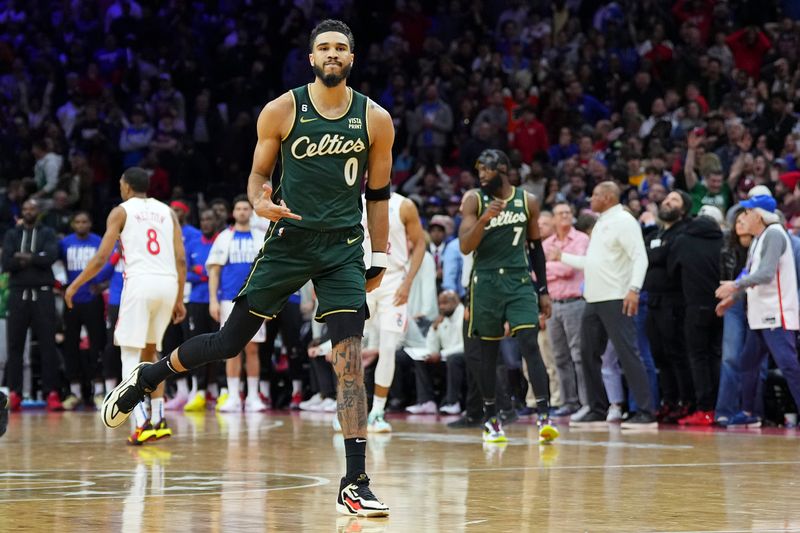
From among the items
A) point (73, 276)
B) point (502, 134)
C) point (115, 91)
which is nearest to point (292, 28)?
point (115, 91)

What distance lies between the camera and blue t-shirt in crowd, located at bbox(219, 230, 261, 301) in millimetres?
15305

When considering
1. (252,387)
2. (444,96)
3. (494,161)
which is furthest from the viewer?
(444,96)

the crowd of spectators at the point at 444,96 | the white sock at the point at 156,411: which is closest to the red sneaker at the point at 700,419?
the crowd of spectators at the point at 444,96

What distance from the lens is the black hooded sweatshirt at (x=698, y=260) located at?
13172mm

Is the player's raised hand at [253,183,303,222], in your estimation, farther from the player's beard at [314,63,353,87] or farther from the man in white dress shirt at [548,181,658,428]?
the man in white dress shirt at [548,181,658,428]

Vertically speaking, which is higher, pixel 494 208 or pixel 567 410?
pixel 494 208

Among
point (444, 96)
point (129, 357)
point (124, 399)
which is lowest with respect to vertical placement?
point (124, 399)

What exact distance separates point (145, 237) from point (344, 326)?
4693 millimetres

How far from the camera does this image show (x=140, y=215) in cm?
1080

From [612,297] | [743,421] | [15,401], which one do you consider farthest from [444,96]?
[743,421]

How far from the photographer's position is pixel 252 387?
15.5 metres

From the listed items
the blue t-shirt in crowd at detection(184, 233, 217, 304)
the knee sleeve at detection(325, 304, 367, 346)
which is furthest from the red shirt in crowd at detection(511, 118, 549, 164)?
the knee sleeve at detection(325, 304, 367, 346)

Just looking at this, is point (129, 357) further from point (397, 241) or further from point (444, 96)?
point (444, 96)

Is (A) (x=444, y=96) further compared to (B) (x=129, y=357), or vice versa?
(A) (x=444, y=96)
